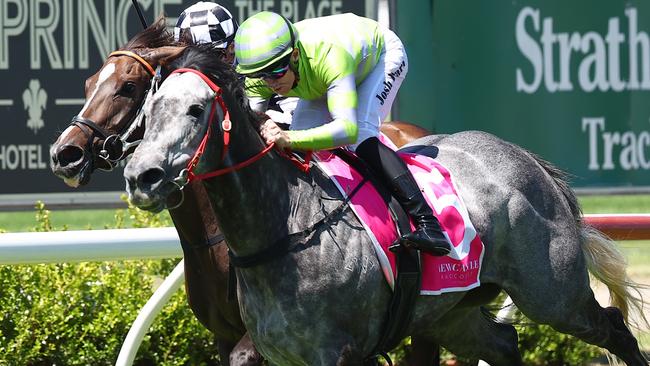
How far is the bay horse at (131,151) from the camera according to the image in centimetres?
429

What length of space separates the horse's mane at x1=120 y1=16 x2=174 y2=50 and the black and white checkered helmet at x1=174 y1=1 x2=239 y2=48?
6 centimetres

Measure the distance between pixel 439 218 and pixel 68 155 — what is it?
4.36ft

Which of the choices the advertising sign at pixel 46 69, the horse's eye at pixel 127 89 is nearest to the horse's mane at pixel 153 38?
the horse's eye at pixel 127 89

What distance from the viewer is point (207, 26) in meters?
4.96

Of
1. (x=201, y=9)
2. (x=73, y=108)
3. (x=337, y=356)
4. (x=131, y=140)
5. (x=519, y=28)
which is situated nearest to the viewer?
(x=337, y=356)

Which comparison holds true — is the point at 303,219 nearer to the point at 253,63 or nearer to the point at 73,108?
the point at 253,63

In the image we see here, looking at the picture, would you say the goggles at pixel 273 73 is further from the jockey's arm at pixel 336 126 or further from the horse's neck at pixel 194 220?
the horse's neck at pixel 194 220

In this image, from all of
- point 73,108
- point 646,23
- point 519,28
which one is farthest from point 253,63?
point 646,23

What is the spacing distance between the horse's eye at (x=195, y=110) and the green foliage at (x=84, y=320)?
2.07m

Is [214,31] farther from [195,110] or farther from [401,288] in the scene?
[401,288]

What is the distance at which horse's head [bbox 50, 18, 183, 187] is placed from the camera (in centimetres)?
428

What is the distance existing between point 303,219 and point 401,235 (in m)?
0.35

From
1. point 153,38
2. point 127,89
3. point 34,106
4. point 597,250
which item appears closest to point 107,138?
point 127,89

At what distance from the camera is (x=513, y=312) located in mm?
5371
